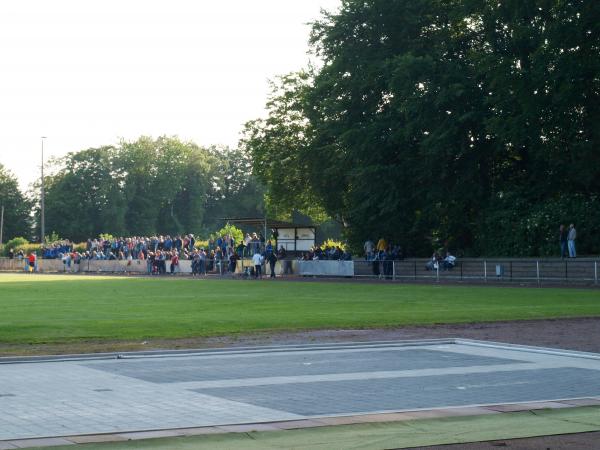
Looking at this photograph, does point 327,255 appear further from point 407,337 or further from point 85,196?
point 85,196

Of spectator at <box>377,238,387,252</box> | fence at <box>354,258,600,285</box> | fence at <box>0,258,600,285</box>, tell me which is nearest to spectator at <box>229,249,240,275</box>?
fence at <box>0,258,600,285</box>

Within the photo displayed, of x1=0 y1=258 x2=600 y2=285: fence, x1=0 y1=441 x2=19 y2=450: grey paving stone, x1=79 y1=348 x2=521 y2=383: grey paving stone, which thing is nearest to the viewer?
x1=0 y1=441 x2=19 y2=450: grey paving stone

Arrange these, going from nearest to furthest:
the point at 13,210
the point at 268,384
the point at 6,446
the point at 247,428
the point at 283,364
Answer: the point at 6,446 < the point at 247,428 < the point at 268,384 < the point at 283,364 < the point at 13,210

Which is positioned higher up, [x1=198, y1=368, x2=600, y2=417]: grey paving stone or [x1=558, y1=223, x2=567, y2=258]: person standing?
[x1=558, y1=223, x2=567, y2=258]: person standing

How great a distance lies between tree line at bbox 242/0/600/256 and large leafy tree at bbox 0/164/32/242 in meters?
83.3

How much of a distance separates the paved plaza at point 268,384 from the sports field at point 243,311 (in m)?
3.11

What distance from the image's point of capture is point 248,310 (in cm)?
2650

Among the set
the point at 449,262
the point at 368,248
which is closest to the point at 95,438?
the point at 449,262

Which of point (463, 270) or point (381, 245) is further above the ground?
point (381, 245)

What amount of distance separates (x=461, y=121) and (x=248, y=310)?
26676 mm

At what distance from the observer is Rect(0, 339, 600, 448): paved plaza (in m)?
10.1

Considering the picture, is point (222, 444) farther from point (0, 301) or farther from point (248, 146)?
point (248, 146)

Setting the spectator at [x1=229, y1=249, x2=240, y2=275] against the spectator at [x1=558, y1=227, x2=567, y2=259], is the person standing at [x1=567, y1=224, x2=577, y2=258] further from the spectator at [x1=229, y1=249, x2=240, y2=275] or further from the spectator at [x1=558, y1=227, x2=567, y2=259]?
the spectator at [x1=229, y1=249, x2=240, y2=275]

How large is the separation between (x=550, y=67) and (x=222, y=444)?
1539 inches
